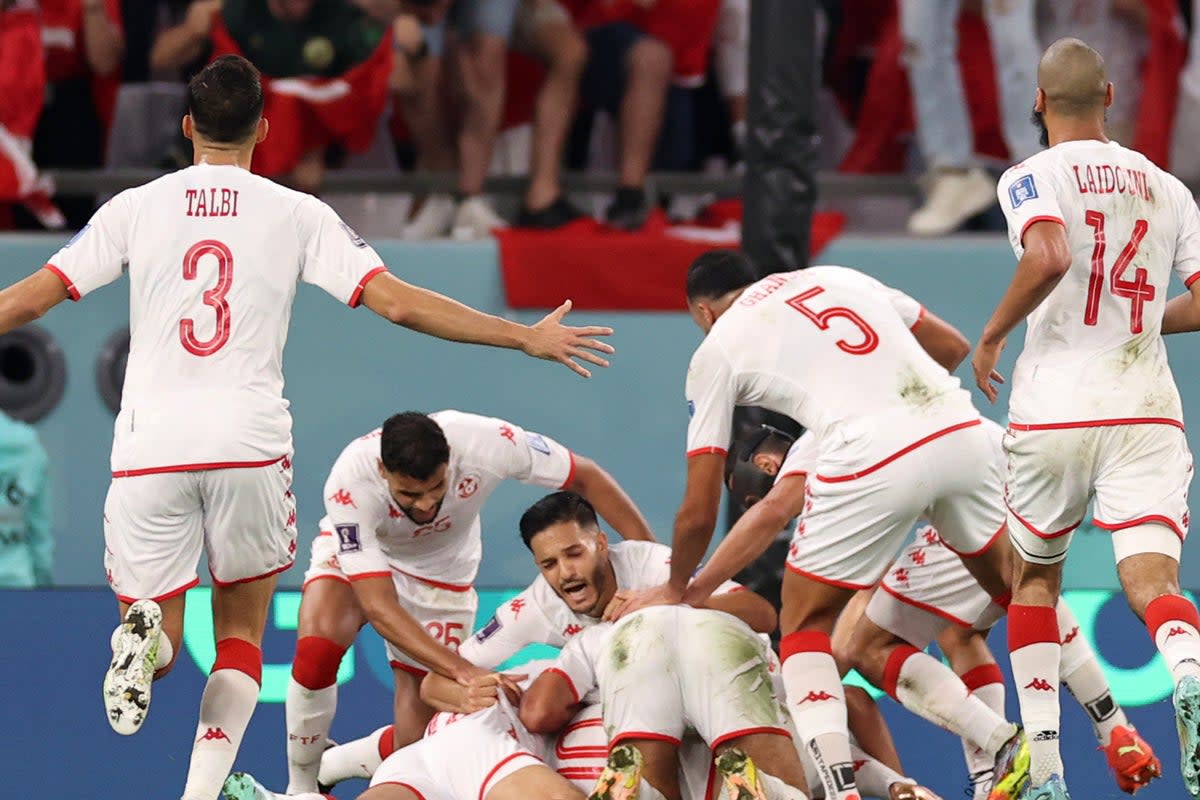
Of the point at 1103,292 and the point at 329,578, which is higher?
the point at 1103,292

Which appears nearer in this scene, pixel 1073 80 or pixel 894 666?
pixel 1073 80

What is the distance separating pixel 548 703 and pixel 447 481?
34.1 inches

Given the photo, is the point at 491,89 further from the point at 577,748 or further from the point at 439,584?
the point at 577,748

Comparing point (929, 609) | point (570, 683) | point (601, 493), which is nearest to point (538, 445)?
point (601, 493)

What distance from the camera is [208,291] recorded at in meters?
5.62

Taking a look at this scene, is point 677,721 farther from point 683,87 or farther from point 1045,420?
point 683,87

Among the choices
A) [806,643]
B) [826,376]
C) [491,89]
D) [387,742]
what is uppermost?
→ [491,89]

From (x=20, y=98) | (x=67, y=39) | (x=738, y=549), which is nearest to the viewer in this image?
(x=738, y=549)

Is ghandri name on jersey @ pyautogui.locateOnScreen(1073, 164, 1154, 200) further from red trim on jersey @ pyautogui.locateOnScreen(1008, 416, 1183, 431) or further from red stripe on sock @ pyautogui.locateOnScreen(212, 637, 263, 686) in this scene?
red stripe on sock @ pyautogui.locateOnScreen(212, 637, 263, 686)

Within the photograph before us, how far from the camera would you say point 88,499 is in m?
8.90

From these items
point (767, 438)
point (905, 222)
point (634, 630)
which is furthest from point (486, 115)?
point (634, 630)

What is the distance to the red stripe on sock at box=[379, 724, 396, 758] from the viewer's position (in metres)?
6.91

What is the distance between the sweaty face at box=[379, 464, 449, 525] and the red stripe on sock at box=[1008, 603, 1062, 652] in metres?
1.80

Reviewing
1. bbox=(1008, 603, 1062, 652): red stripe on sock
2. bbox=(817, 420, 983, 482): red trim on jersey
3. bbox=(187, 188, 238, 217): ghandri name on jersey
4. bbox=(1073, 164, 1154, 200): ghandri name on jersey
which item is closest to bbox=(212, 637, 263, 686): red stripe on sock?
bbox=(187, 188, 238, 217): ghandri name on jersey
